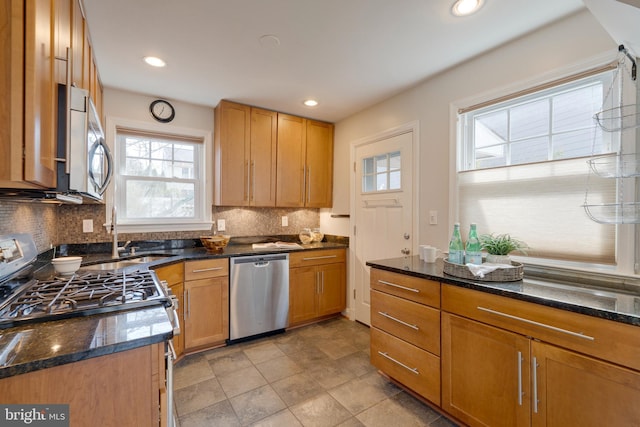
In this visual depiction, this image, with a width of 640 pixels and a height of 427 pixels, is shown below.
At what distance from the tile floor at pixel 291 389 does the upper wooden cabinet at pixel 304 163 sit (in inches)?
62.7

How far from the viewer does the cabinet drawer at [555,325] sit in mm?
1059

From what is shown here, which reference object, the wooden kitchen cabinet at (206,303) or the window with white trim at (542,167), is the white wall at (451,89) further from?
the wooden kitchen cabinet at (206,303)

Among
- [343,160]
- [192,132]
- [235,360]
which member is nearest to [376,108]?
[343,160]

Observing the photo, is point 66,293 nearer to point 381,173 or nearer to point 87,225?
point 87,225

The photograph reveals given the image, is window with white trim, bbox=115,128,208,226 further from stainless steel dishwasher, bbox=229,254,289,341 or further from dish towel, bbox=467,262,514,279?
dish towel, bbox=467,262,514,279

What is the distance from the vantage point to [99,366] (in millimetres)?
839

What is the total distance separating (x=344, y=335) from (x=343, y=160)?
6.56ft

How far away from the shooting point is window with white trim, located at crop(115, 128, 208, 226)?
2.71 m

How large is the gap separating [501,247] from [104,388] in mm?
2045

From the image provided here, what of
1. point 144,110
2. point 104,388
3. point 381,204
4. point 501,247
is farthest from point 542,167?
point 144,110

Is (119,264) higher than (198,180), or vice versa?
(198,180)

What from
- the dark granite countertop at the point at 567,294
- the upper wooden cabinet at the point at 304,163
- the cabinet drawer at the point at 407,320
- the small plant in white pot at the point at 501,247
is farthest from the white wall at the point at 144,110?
the small plant in white pot at the point at 501,247

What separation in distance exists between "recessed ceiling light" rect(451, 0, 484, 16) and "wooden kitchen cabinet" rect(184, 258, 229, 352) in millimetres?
2485

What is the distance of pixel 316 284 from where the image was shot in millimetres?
3152
